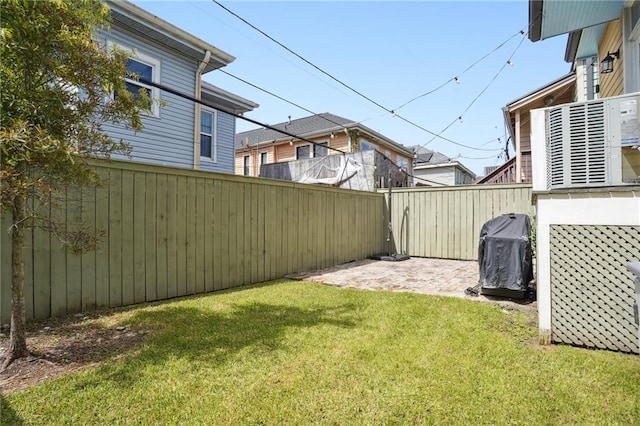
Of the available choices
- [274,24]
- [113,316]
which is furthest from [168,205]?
[274,24]

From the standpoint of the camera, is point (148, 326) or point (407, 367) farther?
point (148, 326)

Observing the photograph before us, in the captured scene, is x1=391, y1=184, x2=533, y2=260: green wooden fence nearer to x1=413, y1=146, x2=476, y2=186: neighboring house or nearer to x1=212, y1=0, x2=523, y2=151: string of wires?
x1=212, y1=0, x2=523, y2=151: string of wires

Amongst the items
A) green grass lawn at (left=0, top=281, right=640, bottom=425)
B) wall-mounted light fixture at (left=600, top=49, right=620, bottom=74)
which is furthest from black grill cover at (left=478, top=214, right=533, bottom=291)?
wall-mounted light fixture at (left=600, top=49, right=620, bottom=74)

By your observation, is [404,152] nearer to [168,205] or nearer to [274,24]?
[274,24]

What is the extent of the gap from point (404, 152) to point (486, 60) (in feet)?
28.4

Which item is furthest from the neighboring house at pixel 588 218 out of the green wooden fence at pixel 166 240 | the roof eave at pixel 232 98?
the roof eave at pixel 232 98

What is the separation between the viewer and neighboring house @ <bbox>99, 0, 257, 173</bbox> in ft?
22.1

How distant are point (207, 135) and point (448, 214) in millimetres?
6795

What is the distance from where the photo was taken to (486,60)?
9.40m

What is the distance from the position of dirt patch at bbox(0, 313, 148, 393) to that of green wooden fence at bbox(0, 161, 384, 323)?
13.3 inches

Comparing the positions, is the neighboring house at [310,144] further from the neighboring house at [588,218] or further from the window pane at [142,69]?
the neighboring house at [588,218]

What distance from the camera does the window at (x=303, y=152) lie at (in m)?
15.3

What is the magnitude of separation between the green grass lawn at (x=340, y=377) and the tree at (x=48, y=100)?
3.21 ft

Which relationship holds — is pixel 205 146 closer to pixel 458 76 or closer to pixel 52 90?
pixel 52 90
